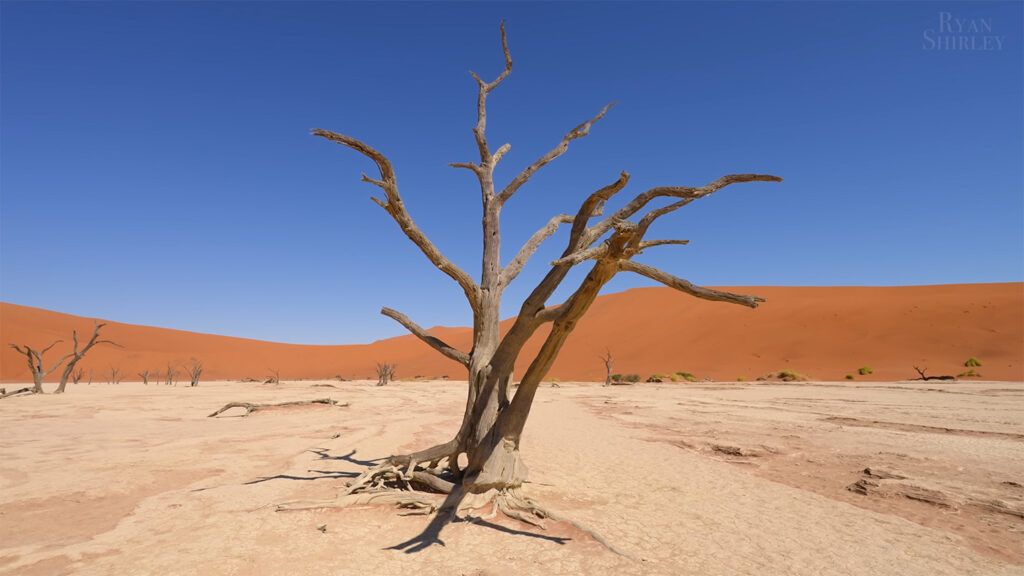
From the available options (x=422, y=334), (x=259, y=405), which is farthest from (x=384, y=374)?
(x=422, y=334)

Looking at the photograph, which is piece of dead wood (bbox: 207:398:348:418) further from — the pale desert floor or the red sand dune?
the red sand dune

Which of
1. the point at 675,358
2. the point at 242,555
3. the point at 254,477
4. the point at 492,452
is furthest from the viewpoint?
the point at 675,358

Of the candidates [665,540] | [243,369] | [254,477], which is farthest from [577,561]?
[243,369]

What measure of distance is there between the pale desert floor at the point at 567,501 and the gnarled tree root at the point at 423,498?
13cm

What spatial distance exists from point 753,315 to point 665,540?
5002cm

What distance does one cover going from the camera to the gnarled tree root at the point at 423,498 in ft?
14.9

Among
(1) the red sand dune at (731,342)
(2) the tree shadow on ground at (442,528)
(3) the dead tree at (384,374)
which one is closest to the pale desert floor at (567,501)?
(2) the tree shadow on ground at (442,528)

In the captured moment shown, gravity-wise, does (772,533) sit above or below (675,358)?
below

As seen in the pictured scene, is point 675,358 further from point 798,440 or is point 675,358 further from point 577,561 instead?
point 577,561

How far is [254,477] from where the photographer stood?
19.8 ft

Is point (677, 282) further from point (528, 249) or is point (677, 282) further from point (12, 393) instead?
point (12, 393)

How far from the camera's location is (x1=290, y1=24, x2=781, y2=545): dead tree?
12.8 feet

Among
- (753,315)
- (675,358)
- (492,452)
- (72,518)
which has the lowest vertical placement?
(72,518)

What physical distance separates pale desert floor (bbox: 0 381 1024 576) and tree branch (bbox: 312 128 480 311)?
250 cm
